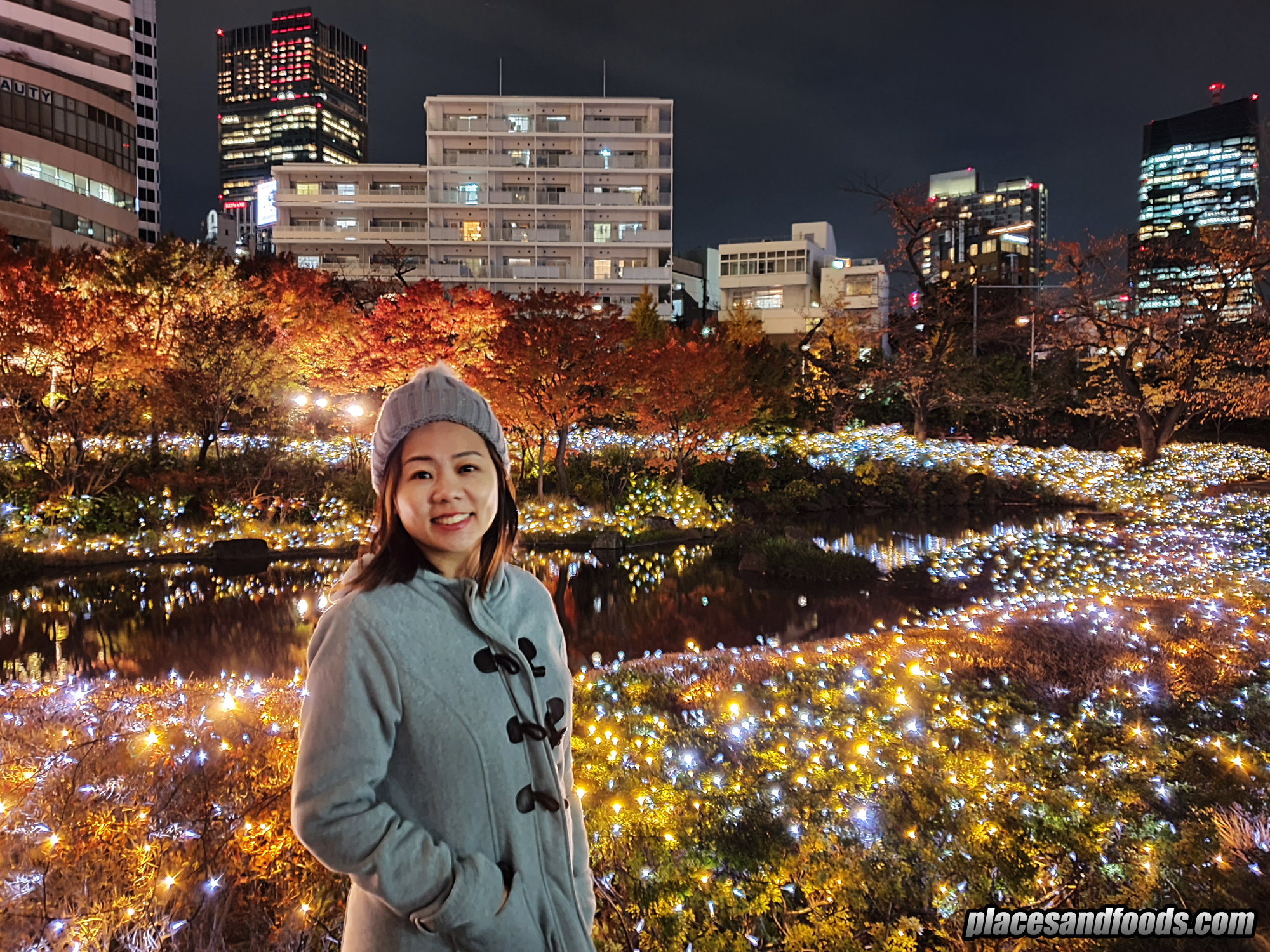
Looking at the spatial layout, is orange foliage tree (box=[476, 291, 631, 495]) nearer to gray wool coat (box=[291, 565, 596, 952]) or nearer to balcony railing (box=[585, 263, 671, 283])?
gray wool coat (box=[291, 565, 596, 952])

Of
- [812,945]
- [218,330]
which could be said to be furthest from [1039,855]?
[218,330]

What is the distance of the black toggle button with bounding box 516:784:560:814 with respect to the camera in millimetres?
1539

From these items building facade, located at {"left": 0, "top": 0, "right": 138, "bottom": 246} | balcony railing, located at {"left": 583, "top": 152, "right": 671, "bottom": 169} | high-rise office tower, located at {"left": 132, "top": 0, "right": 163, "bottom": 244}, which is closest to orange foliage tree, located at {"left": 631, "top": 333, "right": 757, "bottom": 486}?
building facade, located at {"left": 0, "top": 0, "right": 138, "bottom": 246}

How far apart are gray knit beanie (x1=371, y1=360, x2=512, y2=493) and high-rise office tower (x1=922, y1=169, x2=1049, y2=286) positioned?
23.6 m

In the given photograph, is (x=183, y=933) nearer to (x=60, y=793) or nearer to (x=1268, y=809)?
(x=60, y=793)

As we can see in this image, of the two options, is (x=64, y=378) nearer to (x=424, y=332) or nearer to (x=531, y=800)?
(x=424, y=332)

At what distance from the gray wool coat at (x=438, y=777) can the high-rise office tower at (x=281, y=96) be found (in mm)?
189165

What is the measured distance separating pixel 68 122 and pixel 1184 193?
54571mm

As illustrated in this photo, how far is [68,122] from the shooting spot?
1677 inches

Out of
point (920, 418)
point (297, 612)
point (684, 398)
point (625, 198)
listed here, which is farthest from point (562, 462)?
point (625, 198)

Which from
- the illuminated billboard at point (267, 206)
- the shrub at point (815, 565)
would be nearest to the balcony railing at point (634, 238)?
the illuminated billboard at point (267, 206)

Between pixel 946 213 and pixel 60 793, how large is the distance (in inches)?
1063

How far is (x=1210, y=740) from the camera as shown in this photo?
4699 millimetres

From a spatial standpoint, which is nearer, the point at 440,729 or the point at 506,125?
the point at 440,729
